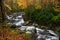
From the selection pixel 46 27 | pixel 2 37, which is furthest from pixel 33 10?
pixel 2 37

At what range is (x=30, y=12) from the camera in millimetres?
16766

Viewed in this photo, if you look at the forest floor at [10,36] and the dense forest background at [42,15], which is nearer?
the forest floor at [10,36]

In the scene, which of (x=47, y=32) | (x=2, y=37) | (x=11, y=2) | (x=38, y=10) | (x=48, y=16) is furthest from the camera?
(x=11, y=2)

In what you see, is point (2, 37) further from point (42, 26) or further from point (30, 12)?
point (30, 12)

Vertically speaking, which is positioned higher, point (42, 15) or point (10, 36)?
point (10, 36)

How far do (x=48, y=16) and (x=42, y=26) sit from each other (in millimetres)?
1215

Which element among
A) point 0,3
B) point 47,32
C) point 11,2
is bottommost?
point 11,2

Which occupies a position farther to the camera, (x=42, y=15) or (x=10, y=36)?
(x=42, y=15)

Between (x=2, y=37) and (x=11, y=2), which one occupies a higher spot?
(x=2, y=37)

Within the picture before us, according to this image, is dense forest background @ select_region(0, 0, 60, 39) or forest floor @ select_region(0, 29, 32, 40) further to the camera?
dense forest background @ select_region(0, 0, 60, 39)

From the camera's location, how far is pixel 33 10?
16719mm

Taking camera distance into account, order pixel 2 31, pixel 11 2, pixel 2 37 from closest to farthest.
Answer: pixel 2 37 < pixel 2 31 < pixel 11 2

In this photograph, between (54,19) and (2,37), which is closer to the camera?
(2,37)

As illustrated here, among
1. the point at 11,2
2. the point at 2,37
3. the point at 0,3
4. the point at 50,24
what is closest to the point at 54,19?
the point at 50,24
